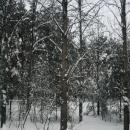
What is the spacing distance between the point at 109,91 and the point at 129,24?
14.1m

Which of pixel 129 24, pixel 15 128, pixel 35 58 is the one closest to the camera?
pixel 129 24

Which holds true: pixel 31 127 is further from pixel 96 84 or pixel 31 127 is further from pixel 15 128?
pixel 96 84

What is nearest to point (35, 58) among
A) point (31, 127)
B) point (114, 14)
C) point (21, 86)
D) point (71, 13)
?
point (21, 86)

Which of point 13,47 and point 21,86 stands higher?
point 13,47

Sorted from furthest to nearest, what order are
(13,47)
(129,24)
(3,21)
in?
(13,47), (3,21), (129,24)

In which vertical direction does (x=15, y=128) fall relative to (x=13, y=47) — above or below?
below

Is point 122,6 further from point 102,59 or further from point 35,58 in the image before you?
point 102,59

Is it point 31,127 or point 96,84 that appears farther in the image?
point 96,84

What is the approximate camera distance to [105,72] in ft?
104

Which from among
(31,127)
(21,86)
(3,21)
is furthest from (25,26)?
(31,127)

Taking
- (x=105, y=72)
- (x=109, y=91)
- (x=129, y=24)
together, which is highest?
(x=129, y=24)

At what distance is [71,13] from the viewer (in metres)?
11.7

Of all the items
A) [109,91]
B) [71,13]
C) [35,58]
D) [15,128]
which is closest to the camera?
[71,13]

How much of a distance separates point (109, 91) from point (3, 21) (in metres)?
15.0
